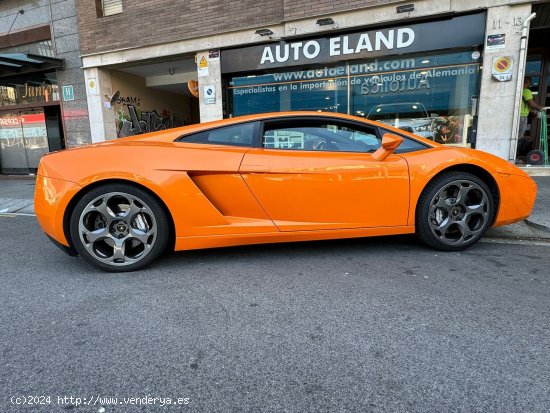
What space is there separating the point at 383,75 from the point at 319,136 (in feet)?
17.7

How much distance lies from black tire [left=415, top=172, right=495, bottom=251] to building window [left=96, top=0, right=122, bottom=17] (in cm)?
986

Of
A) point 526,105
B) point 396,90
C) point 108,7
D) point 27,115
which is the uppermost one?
point 108,7

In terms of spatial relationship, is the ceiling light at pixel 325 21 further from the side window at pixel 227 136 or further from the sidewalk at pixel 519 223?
the side window at pixel 227 136

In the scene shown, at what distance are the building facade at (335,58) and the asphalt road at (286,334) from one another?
5.05m

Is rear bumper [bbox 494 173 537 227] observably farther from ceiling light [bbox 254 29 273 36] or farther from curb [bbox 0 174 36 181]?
curb [bbox 0 174 36 181]

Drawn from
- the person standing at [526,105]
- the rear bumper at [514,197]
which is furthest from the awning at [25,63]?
the person standing at [526,105]

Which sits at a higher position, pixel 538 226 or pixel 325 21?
pixel 325 21

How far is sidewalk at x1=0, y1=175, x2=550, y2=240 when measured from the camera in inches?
158

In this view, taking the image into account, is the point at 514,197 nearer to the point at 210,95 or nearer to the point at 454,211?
the point at 454,211

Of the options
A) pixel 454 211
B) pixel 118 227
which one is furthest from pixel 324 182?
pixel 118 227

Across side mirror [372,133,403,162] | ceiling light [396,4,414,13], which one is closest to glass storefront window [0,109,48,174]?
ceiling light [396,4,414,13]

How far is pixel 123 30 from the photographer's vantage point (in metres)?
9.52

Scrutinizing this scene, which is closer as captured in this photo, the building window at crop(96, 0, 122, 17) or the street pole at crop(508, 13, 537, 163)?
the street pole at crop(508, 13, 537, 163)

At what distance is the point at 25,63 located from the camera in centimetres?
1031
